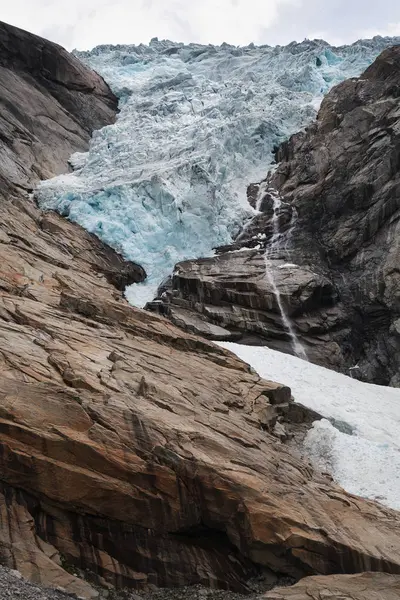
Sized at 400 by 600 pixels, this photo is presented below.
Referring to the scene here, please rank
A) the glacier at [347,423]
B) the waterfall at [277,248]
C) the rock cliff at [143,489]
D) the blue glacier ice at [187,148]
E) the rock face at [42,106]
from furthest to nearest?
the rock face at [42,106] → the blue glacier ice at [187,148] → the waterfall at [277,248] → the glacier at [347,423] → the rock cliff at [143,489]

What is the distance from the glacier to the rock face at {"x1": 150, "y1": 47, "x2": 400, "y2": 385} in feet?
9.15

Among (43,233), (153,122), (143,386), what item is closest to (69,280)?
(43,233)

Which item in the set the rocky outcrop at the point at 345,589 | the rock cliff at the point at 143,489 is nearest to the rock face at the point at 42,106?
the rock cliff at the point at 143,489

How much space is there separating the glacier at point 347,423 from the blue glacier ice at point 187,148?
1058cm

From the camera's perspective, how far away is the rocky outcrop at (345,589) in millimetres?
8555

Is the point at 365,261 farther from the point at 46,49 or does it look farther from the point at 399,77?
the point at 46,49

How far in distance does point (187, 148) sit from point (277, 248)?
1162cm

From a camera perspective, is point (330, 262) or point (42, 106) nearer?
point (330, 262)

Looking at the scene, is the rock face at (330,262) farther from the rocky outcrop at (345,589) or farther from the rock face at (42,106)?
the rocky outcrop at (345,589)

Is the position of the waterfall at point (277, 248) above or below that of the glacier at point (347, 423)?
above

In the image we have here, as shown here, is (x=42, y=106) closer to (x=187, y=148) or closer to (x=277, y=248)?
(x=187, y=148)

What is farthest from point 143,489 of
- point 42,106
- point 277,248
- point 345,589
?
point 42,106

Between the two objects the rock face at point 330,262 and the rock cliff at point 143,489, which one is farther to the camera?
the rock face at point 330,262

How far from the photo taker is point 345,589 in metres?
8.73
